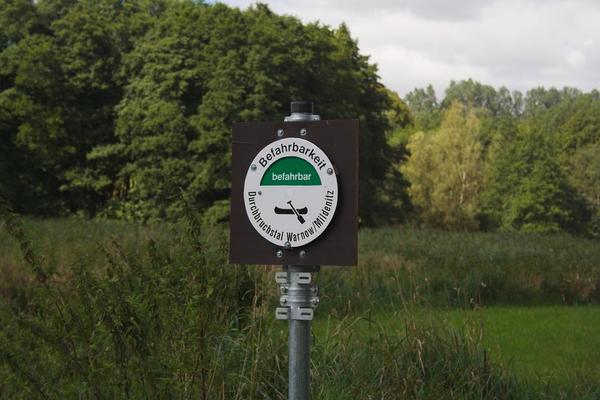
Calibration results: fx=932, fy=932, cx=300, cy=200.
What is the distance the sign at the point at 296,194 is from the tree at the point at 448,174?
49432 millimetres

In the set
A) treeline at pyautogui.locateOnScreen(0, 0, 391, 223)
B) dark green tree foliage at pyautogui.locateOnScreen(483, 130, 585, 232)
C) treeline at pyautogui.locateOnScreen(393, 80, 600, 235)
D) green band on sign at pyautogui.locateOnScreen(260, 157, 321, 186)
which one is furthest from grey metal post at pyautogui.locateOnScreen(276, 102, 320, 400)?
dark green tree foliage at pyautogui.locateOnScreen(483, 130, 585, 232)

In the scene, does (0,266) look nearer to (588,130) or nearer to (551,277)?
(551,277)

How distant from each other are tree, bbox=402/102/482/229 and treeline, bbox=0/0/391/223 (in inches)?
528

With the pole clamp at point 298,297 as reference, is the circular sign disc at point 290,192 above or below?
above

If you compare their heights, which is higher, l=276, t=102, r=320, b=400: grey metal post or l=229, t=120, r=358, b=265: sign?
l=229, t=120, r=358, b=265: sign

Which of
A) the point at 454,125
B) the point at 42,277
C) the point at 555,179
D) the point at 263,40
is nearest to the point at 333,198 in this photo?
the point at 42,277

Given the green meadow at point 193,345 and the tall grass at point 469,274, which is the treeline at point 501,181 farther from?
the green meadow at point 193,345

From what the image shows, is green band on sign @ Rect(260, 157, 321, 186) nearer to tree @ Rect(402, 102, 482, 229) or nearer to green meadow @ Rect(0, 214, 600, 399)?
green meadow @ Rect(0, 214, 600, 399)

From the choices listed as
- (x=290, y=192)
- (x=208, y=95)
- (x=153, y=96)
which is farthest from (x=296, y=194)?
(x=153, y=96)

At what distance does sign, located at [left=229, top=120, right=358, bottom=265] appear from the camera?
2.82 metres

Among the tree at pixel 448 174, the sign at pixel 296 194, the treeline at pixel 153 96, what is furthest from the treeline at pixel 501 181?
the sign at pixel 296 194

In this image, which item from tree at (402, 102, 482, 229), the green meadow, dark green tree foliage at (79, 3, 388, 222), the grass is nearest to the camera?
the green meadow

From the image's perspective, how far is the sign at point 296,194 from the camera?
2.82 m

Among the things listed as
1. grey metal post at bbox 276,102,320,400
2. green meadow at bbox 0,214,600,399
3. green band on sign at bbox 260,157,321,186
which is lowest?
green meadow at bbox 0,214,600,399
